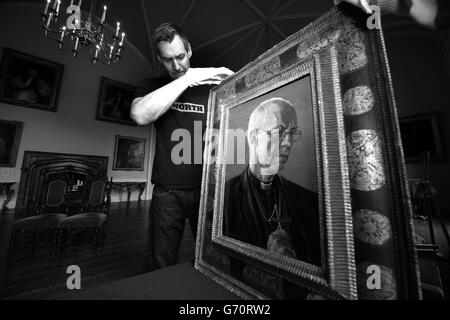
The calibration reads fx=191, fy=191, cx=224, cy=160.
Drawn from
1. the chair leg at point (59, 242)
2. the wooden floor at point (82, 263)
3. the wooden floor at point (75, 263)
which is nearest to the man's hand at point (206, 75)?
the wooden floor at point (82, 263)

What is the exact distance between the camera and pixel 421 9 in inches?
16.9

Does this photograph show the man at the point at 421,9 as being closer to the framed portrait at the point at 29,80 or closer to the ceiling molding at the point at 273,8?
the ceiling molding at the point at 273,8

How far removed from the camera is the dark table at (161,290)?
573 millimetres

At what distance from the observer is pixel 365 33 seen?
43 centimetres

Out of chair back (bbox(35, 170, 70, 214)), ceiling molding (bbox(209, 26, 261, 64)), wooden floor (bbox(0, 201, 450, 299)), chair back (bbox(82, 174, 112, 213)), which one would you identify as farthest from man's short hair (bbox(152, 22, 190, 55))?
ceiling molding (bbox(209, 26, 261, 64))

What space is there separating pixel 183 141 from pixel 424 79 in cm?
810

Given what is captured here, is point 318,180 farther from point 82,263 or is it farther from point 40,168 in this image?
point 40,168

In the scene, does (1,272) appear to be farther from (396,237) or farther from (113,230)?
(396,237)

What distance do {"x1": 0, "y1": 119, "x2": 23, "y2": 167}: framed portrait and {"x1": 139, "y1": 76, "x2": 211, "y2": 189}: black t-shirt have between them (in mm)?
7094

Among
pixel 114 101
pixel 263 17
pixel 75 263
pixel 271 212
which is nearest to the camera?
pixel 271 212

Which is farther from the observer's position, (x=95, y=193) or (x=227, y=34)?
(x=227, y=34)

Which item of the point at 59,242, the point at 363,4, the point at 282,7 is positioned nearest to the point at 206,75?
the point at 363,4

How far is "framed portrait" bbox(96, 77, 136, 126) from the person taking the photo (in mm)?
→ 7203
